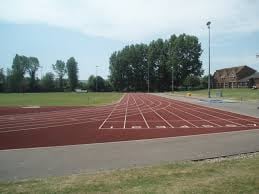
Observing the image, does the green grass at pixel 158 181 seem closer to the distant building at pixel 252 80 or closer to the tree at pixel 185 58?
the distant building at pixel 252 80

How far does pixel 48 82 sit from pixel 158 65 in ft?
123

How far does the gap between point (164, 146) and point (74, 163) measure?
381 centimetres

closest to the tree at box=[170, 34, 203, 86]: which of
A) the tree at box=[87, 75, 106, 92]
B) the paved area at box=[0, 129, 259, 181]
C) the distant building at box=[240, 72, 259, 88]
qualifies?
the distant building at box=[240, 72, 259, 88]

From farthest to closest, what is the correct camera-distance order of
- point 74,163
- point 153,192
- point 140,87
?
point 140,87 < point 74,163 < point 153,192

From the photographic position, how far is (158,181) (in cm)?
766

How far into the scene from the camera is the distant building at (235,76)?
115 meters

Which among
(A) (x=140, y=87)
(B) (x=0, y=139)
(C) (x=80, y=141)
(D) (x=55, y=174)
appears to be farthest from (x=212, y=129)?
(A) (x=140, y=87)

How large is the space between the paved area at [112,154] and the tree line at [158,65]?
3706 inches

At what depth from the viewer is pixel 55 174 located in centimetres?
901

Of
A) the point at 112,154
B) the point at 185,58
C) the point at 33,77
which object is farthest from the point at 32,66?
the point at 112,154

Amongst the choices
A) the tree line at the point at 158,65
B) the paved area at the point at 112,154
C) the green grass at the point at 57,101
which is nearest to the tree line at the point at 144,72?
the tree line at the point at 158,65

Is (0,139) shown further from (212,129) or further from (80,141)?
(212,129)

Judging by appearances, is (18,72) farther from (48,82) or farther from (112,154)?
(112,154)

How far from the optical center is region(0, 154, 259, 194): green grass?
6988 mm
